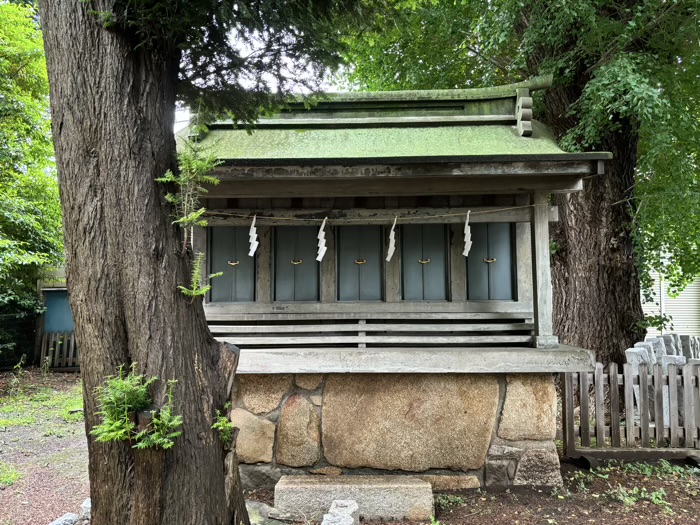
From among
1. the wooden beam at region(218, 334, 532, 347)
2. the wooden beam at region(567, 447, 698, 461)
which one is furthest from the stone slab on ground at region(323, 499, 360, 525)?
the wooden beam at region(567, 447, 698, 461)

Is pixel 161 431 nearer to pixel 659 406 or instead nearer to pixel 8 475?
pixel 8 475

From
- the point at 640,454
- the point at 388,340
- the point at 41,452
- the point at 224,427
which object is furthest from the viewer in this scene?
the point at 41,452

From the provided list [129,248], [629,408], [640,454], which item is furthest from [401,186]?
[640,454]

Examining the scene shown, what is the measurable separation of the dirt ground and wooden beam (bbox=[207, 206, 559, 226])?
2.70 metres

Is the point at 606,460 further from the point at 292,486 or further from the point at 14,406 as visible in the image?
the point at 14,406

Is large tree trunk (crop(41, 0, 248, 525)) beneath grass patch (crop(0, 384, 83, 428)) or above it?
above

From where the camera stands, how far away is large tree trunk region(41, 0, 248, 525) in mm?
2650

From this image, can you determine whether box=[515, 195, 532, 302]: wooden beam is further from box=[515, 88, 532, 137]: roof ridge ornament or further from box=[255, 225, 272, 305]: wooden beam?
box=[255, 225, 272, 305]: wooden beam

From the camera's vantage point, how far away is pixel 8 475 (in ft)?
17.6

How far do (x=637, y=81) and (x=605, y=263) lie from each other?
262 centimetres

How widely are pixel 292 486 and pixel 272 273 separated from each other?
2.10 meters

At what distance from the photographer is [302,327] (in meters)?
4.99

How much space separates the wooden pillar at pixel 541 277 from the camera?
15.5 feet

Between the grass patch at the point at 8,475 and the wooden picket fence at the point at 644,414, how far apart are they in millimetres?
6250
